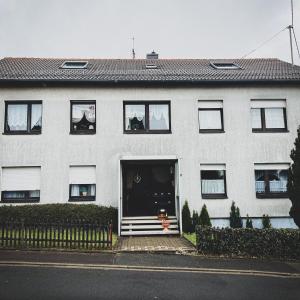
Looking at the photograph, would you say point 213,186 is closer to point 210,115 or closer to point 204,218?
point 204,218

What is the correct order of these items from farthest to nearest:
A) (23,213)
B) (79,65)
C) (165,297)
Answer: (79,65) < (23,213) < (165,297)

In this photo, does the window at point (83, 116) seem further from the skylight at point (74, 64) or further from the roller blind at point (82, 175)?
the skylight at point (74, 64)

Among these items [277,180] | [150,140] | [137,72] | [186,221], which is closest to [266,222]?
[277,180]

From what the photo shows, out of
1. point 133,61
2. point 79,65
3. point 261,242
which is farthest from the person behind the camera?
point 133,61

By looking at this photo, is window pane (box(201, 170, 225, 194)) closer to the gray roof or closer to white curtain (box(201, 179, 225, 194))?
white curtain (box(201, 179, 225, 194))

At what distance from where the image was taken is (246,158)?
15836 millimetres

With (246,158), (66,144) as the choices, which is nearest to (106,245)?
(66,144)

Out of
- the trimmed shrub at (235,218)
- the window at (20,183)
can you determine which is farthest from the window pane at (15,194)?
the trimmed shrub at (235,218)

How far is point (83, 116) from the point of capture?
15.9 meters

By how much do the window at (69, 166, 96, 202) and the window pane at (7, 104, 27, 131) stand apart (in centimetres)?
312

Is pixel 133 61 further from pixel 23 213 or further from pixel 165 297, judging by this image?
pixel 165 297

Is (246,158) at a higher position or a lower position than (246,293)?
higher

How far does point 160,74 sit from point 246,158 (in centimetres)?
579

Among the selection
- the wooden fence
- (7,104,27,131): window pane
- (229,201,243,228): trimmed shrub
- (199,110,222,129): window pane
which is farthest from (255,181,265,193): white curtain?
(7,104,27,131): window pane
